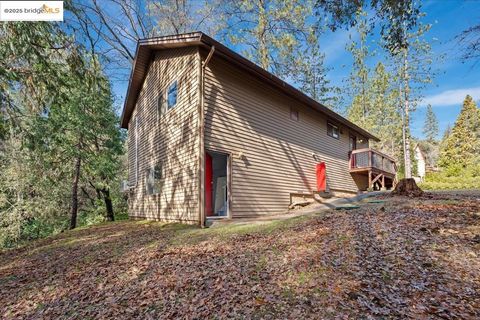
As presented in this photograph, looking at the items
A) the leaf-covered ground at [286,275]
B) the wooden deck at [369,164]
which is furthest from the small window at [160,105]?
the wooden deck at [369,164]

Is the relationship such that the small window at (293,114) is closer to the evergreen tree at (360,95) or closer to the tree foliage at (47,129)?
the tree foliage at (47,129)

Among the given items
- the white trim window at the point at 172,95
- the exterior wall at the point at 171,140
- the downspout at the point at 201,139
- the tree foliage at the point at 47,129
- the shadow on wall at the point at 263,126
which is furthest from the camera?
the white trim window at the point at 172,95

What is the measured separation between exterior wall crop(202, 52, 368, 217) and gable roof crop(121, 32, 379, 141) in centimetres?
51

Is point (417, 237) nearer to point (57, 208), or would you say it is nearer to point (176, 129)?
point (176, 129)

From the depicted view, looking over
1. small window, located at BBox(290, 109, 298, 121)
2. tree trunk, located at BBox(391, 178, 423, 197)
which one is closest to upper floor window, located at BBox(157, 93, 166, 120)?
small window, located at BBox(290, 109, 298, 121)

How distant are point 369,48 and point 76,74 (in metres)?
22.7

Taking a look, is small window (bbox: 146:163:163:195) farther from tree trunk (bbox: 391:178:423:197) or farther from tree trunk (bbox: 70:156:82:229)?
tree trunk (bbox: 391:178:423:197)

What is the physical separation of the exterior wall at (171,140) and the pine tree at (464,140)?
31.9 m

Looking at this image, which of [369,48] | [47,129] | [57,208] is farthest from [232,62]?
[369,48]

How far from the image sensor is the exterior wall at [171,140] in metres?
8.60

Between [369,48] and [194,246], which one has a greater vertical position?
[369,48]

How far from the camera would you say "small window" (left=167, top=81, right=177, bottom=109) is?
10133 mm

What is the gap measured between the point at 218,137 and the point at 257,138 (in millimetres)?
1830

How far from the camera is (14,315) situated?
3670 mm
